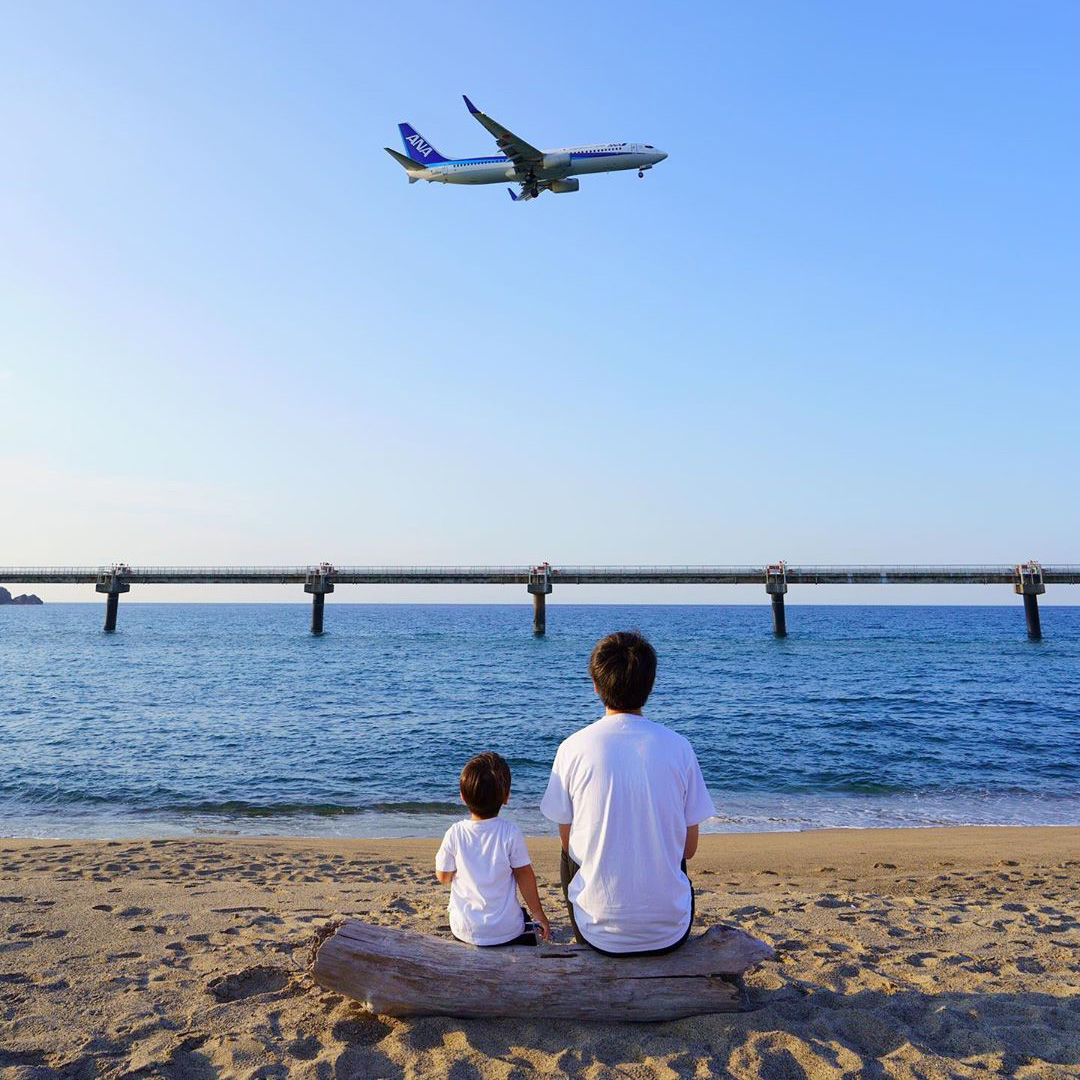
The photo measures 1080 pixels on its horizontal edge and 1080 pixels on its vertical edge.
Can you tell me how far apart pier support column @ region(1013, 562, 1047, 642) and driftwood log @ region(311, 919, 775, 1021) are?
59.5m

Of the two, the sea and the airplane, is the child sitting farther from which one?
the airplane

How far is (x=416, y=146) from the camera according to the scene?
3678 centimetres

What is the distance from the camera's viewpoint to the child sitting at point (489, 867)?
12.8 feet

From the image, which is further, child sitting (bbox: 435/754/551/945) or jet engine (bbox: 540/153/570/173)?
jet engine (bbox: 540/153/570/173)

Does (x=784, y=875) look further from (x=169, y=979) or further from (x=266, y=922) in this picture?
(x=169, y=979)

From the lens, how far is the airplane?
88.0 feet

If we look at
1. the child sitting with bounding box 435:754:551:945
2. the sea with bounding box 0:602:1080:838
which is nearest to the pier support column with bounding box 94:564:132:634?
the sea with bounding box 0:602:1080:838

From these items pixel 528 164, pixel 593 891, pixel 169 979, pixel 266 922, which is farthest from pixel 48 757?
pixel 528 164

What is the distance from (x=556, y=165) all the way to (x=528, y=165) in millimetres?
988

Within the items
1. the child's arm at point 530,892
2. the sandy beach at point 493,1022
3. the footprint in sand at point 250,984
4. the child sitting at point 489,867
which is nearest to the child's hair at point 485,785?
the child sitting at point 489,867

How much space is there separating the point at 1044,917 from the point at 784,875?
2.78 metres

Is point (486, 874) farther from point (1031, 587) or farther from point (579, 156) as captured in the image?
point (1031, 587)

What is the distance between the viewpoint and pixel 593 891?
12.0 ft

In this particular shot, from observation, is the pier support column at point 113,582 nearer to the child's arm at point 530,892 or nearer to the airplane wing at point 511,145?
the airplane wing at point 511,145
